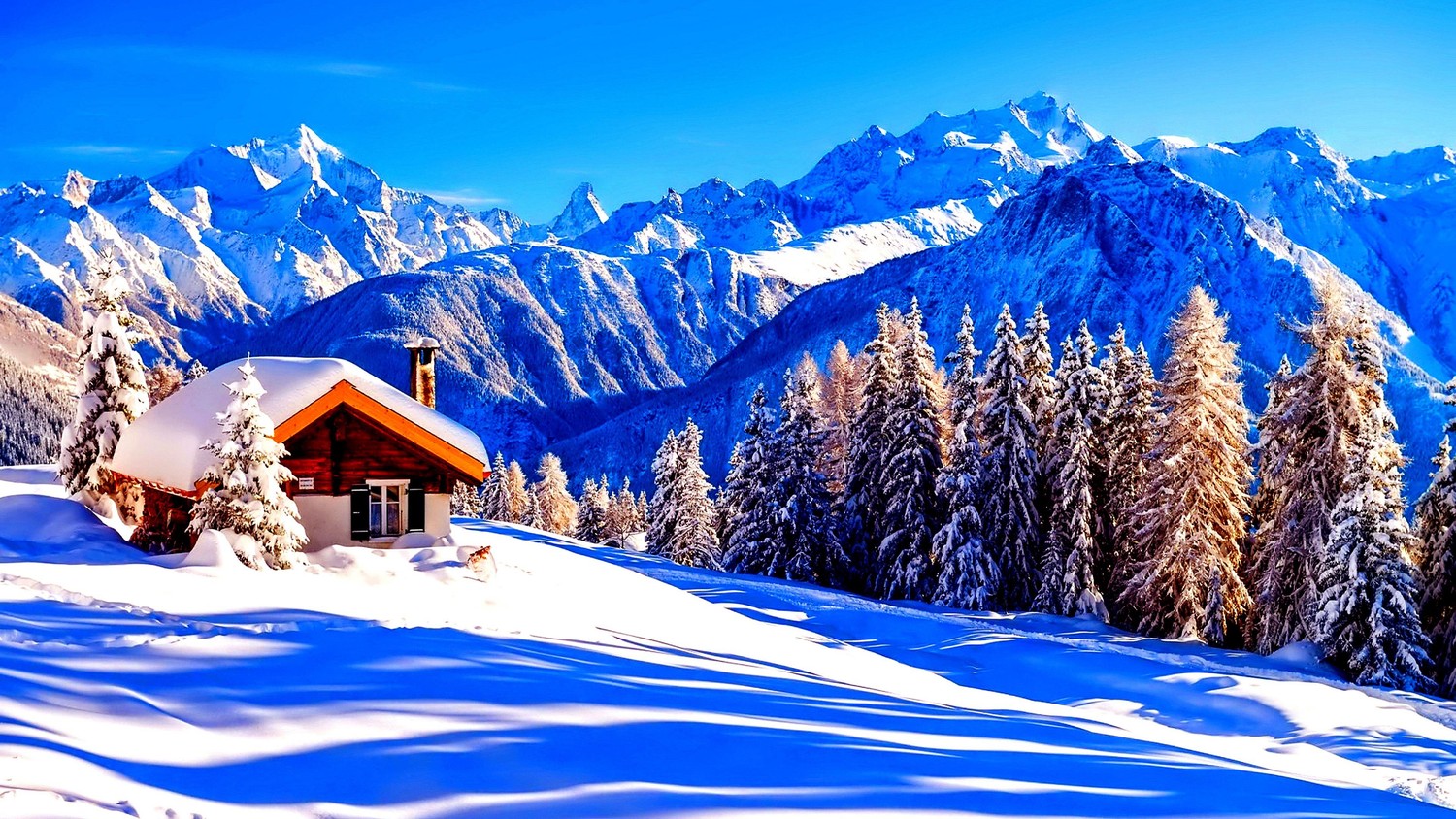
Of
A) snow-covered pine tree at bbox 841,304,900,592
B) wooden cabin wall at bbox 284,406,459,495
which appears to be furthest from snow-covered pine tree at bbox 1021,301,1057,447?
wooden cabin wall at bbox 284,406,459,495

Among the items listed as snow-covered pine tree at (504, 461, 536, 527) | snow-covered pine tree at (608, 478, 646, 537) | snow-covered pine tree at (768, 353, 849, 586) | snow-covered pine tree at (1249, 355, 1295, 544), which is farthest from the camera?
snow-covered pine tree at (504, 461, 536, 527)

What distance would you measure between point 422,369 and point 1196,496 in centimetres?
2507

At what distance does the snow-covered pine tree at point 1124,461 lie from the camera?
3222cm

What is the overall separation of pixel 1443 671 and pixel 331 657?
26.9m

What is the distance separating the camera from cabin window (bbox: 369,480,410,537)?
70.4 feet

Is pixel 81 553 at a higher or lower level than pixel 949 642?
higher

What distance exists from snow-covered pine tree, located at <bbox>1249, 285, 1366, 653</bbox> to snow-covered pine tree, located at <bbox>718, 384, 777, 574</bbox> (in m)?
18.1

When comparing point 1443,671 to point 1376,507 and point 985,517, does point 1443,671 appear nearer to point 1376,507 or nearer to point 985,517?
point 1376,507

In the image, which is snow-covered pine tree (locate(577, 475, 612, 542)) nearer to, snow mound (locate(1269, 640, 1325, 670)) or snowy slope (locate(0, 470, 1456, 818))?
snow mound (locate(1269, 640, 1325, 670))

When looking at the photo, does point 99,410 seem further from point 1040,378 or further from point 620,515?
point 620,515

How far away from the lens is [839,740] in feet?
28.0

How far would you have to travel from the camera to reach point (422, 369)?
96.3ft

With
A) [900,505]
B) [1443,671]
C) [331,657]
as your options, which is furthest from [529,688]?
[900,505]

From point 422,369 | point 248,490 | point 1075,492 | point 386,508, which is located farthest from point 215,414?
point 1075,492
